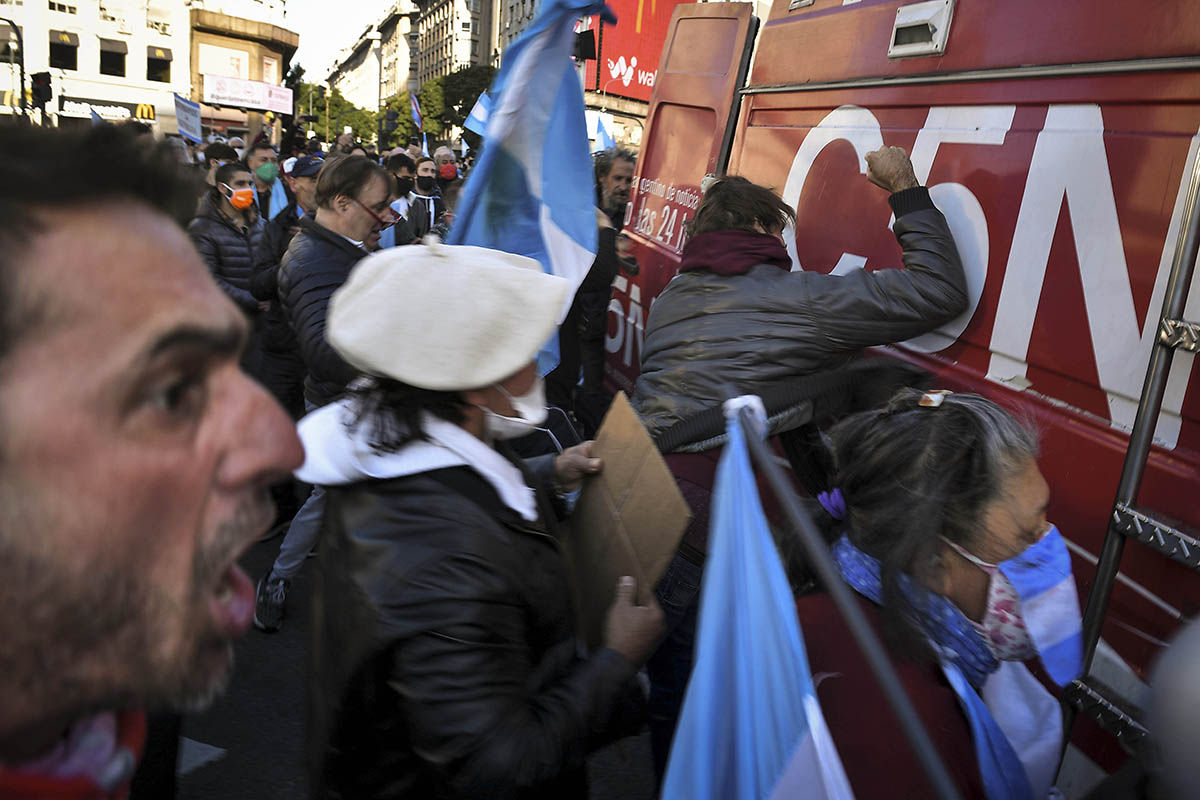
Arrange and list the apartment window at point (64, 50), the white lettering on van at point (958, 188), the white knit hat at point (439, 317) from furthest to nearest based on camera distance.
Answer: the apartment window at point (64, 50)
the white lettering on van at point (958, 188)
the white knit hat at point (439, 317)

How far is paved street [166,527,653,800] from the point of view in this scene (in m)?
2.71

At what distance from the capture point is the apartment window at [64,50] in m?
51.8

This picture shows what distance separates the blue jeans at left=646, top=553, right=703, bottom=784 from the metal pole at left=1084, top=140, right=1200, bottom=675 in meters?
0.94

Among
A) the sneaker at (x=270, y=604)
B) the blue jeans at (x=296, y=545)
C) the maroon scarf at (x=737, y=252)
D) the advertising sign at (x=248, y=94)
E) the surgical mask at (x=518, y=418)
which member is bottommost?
the sneaker at (x=270, y=604)

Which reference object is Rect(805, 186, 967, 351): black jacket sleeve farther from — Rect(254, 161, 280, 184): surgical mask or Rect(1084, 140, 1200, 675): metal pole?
Rect(254, 161, 280, 184): surgical mask

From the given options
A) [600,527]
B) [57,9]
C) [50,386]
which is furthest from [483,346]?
[57,9]

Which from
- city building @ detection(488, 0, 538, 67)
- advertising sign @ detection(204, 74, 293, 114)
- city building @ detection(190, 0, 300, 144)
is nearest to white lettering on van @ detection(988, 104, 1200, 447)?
city building @ detection(190, 0, 300, 144)

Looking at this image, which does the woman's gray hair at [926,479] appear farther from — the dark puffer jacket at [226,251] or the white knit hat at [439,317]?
the dark puffer jacket at [226,251]

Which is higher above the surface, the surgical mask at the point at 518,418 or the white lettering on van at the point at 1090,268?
the white lettering on van at the point at 1090,268

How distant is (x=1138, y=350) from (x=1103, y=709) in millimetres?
679

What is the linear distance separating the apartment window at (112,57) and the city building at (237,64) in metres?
4.91

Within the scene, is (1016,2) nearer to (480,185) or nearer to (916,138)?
(916,138)

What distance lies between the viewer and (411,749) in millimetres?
1333

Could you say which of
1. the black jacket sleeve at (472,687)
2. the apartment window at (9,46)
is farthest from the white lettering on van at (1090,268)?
the apartment window at (9,46)
